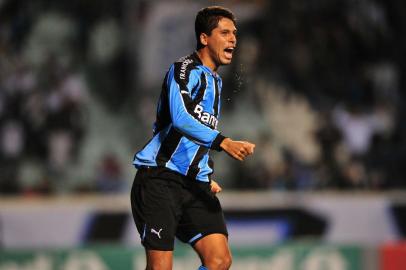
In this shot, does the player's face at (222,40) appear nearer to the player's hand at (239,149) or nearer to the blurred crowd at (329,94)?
the player's hand at (239,149)

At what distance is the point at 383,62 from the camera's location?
13734 millimetres

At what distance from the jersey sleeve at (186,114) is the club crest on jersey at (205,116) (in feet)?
0.08

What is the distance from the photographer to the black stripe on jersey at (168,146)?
5973 millimetres

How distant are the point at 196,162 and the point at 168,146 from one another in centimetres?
20

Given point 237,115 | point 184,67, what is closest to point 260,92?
point 237,115

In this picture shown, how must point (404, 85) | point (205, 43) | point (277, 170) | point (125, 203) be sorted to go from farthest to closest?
point (404, 85)
point (277, 170)
point (125, 203)
point (205, 43)

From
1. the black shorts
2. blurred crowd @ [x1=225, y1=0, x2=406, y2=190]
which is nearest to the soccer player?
the black shorts

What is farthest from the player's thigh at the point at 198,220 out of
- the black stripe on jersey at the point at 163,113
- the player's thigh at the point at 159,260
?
the black stripe on jersey at the point at 163,113

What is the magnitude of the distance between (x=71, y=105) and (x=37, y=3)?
1.79m

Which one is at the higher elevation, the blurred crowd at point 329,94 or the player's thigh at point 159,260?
the blurred crowd at point 329,94

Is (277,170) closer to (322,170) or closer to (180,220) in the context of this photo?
(322,170)

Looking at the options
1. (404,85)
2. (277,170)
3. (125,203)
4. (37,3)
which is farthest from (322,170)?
(37,3)

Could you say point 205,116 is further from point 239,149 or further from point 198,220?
point 198,220

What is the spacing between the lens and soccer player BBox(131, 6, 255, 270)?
582cm
